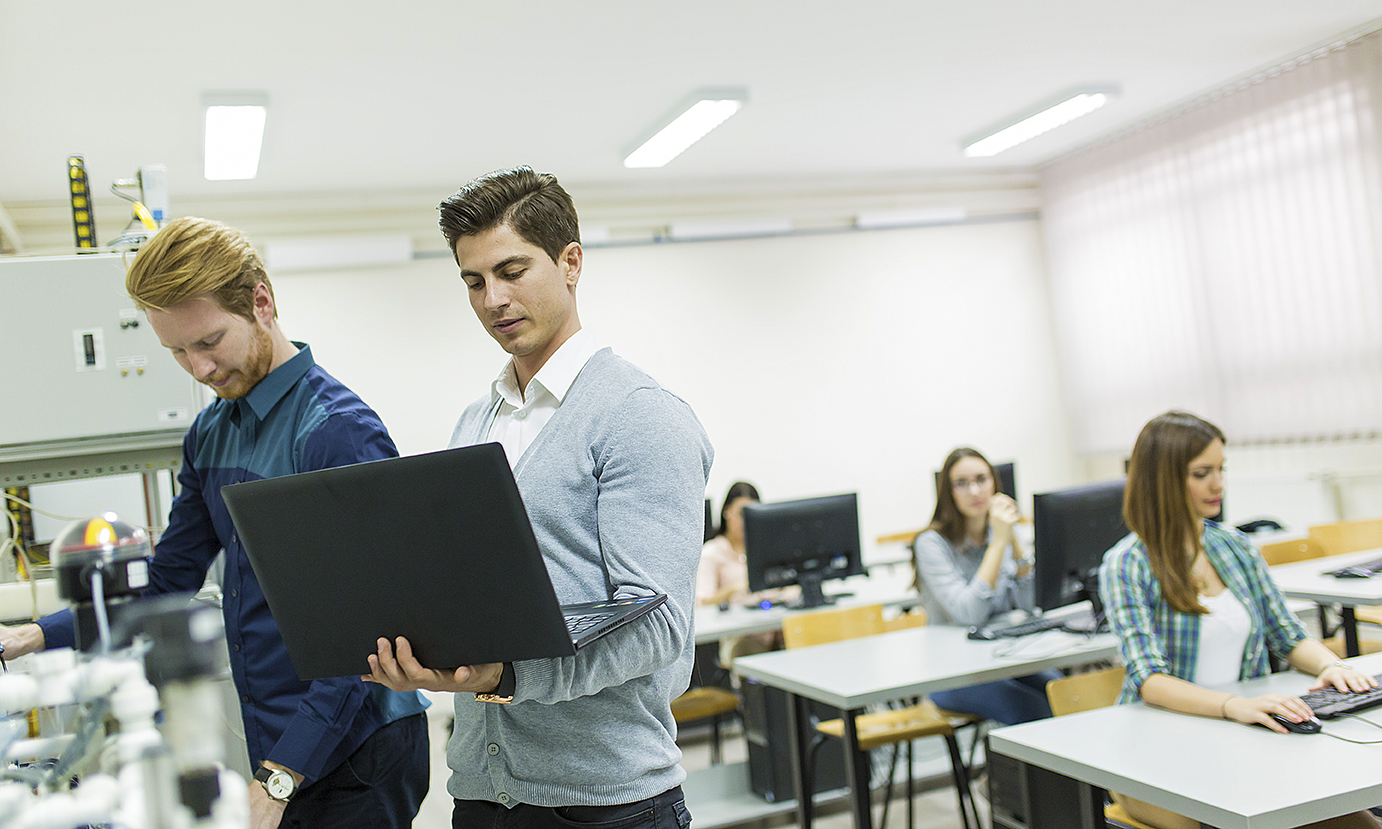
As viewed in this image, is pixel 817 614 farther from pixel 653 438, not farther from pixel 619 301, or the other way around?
pixel 619 301

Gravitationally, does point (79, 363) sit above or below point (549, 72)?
below

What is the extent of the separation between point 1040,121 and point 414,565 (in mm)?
5880

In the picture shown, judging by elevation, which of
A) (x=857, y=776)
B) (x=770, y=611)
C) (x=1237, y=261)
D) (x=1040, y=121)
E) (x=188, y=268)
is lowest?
(x=857, y=776)

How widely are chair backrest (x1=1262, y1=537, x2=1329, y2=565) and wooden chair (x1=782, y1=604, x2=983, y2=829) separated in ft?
5.30

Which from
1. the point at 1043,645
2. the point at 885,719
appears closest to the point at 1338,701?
the point at 1043,645

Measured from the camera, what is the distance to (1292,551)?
4.06m

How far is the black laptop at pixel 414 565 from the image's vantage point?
93cm

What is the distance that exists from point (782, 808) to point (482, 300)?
9.97 feet

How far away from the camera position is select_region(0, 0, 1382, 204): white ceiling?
3801 mm

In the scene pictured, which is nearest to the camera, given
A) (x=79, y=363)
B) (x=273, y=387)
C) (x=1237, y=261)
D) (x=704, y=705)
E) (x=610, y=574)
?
(x=610, y=574)

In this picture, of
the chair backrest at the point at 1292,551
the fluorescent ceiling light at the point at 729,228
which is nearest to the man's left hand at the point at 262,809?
the chair backrest at the point at 1292,551

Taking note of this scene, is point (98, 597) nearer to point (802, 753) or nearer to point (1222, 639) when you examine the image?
point (1222, 639)

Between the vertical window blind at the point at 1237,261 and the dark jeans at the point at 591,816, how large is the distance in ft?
18.1

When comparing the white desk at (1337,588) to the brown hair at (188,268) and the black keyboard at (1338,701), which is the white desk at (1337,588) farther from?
the brown hair at (188,268)
